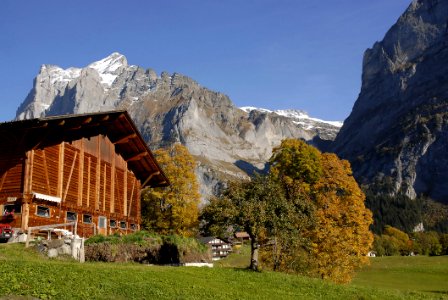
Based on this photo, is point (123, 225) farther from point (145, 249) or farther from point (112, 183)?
point (145, 249)

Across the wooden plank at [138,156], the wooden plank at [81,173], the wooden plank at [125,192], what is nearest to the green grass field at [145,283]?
the wooden plank at [81,173]

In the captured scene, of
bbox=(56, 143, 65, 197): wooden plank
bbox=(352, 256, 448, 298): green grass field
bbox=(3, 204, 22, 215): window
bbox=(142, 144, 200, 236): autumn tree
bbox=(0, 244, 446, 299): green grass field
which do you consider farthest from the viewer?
bbox=(352, 256, 448, 298): green grass field

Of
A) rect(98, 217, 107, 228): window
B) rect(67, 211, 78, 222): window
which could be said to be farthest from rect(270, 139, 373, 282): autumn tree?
rect(67, 211, 78, 222): window

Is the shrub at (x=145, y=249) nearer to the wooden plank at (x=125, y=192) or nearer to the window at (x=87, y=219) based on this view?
the window at (x=87, y=219)

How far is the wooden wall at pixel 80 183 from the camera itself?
109 feet

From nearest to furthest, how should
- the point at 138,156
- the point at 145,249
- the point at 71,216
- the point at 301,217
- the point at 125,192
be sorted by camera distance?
1. the point at 145,249
2. the point at 301,217
3. the point at 71,216
4. the point at 125,192
5. the point at 138,156

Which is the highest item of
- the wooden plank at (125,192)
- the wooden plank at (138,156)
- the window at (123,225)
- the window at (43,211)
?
the wooden plank at (138,156)

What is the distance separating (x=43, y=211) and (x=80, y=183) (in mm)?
4977

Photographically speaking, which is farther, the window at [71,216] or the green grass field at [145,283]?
the window at [71,216]

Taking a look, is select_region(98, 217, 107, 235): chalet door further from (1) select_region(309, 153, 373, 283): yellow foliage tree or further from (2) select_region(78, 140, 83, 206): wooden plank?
(1) select_region(309, 153, 373, 283): yellow foliage tree

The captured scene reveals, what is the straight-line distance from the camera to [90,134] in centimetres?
4109

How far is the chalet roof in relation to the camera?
32531mm

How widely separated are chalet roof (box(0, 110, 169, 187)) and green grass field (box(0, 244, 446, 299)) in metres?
8.60

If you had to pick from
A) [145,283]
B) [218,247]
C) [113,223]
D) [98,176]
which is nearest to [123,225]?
[113,223]
